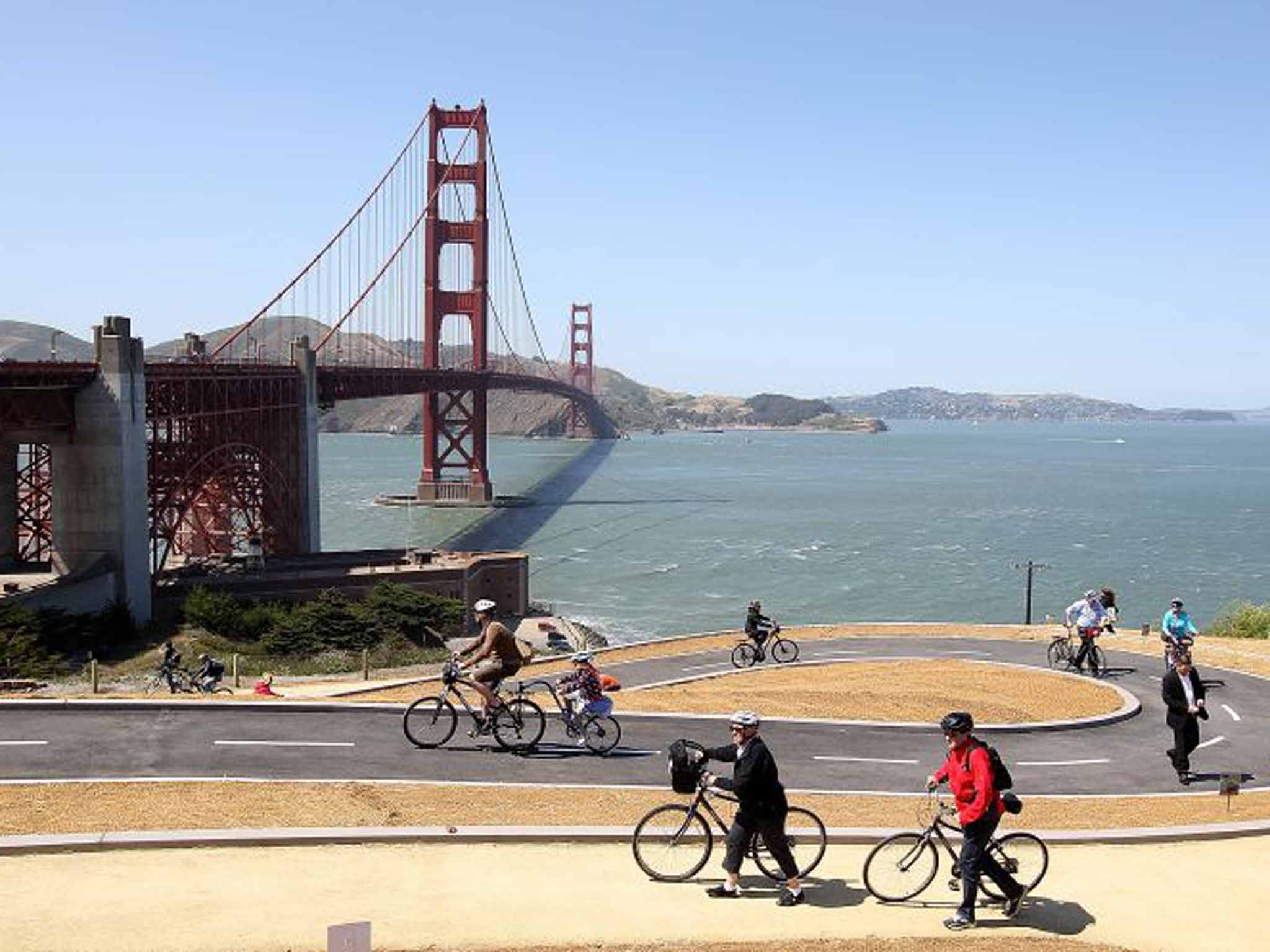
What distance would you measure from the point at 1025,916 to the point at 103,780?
28.1 feet

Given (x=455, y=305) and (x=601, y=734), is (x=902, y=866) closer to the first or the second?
(x=601, y=734)

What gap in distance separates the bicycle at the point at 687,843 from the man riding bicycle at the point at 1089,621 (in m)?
15.3

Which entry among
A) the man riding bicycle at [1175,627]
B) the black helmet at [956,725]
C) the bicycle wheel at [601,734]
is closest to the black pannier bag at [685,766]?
the black helmet at [956,725]

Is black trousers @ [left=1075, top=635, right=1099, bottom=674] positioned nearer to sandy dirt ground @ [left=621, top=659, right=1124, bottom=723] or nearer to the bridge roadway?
sandy dirt ground @ [left=621, top=659, right=1124, bottom=723]

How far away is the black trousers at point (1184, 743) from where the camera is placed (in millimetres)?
14820

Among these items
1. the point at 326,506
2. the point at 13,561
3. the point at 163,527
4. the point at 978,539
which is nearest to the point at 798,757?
the point at 13,561

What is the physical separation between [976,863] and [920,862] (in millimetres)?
654

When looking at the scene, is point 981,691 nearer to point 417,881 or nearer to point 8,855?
point 417,881

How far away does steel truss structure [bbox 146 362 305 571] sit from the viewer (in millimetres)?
45875

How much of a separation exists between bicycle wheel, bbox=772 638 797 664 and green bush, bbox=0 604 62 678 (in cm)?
1561

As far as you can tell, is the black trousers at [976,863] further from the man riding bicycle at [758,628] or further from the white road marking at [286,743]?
the man riding bicycle at [758,628]

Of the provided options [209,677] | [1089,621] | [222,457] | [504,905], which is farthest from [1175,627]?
[222,457]

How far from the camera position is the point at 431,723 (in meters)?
14.1

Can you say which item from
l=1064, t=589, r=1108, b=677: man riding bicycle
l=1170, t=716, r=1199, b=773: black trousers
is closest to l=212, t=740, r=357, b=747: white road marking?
l=1170, t=716, r=1199, b=773: black trousers
